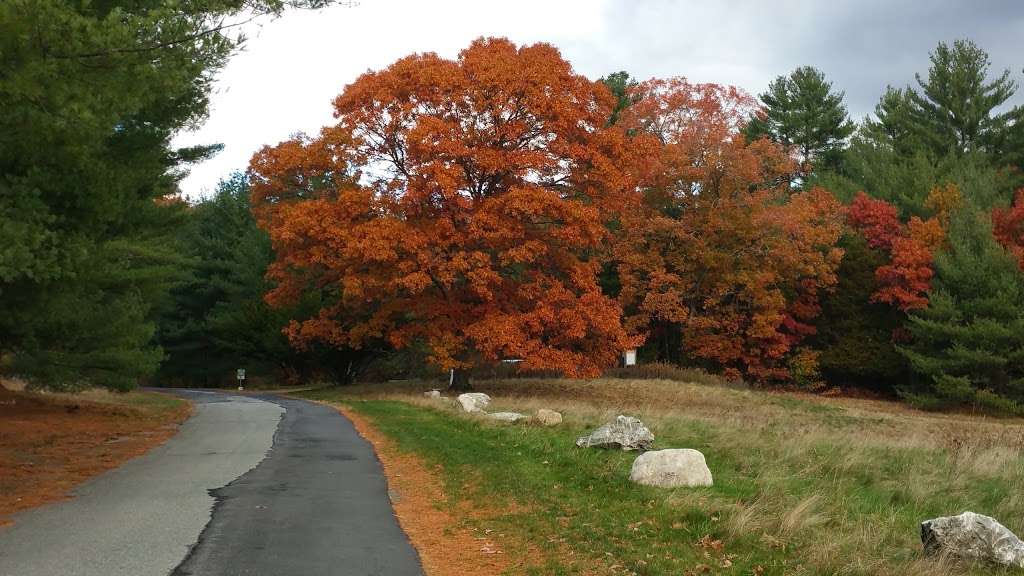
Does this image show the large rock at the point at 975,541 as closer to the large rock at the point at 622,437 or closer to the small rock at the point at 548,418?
the large rock at the point at 622,437

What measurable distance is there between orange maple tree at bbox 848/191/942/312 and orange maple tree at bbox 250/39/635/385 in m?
20.9

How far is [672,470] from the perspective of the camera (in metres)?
9.89

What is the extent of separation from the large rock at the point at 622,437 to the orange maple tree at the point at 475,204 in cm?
1289

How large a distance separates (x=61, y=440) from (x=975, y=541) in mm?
15646

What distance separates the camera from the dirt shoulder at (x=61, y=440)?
11195 mm

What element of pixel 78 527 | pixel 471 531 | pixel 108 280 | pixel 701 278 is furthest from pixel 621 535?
pixel 701 278

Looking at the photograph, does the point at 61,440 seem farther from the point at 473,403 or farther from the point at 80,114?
the point at 80,114

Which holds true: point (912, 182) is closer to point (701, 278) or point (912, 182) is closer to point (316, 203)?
point (701, 278)

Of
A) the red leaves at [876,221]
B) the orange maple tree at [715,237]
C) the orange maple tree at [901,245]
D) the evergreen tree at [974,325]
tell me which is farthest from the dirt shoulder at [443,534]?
the red leaves at [876,221]

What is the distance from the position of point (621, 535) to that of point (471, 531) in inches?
73.9

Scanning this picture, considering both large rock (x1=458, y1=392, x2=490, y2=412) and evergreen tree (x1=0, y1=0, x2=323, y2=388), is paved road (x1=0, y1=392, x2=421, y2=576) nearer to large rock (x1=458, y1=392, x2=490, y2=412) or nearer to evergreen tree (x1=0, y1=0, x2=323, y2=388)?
evergreen tree (x1=0, y1=0, x2=323, y2=388)

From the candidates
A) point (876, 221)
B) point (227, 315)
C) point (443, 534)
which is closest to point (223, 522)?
point (443, 534)

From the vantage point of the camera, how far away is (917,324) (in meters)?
42.1

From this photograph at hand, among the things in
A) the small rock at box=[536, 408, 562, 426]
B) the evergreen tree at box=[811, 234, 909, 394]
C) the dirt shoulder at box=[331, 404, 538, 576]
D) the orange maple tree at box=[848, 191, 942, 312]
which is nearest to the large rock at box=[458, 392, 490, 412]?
the small rock at box=[536, 408, 562, 426]
